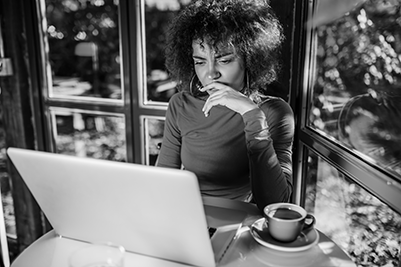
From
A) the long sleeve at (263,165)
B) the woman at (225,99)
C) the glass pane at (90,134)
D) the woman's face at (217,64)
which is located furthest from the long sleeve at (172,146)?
the glass pane at (90,134)

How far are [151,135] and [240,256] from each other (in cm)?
138

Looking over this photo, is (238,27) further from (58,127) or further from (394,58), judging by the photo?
(58,127)

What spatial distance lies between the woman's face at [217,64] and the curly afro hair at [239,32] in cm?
2

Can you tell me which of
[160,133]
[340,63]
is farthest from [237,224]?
[160,133]

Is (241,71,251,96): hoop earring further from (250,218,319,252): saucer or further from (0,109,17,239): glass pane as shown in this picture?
Answer: (0,109,17,239): glass pane

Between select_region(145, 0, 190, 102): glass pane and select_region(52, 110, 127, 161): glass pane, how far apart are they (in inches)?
12.1

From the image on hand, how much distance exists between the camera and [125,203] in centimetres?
70

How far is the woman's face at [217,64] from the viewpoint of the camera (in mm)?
1306

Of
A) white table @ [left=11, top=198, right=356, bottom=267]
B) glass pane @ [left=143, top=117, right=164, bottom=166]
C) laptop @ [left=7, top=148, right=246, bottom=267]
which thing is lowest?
glass pane @ [left=143, top=117, right=164, bottom=166]

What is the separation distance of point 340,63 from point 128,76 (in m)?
1.12

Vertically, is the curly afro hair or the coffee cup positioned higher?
the curly afro hair

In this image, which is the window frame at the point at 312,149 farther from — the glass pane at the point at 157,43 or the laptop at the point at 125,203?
the glass pane at the point at 157,43

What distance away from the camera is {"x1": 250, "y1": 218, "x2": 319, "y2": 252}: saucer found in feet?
2.67

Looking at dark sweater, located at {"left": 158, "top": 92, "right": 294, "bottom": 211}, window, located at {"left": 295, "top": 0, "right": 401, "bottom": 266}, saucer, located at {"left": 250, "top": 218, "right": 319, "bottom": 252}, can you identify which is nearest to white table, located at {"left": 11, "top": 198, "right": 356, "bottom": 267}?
saucer, located at {"left": 250, "top": 218, "right": 319, "bottom": 252}
